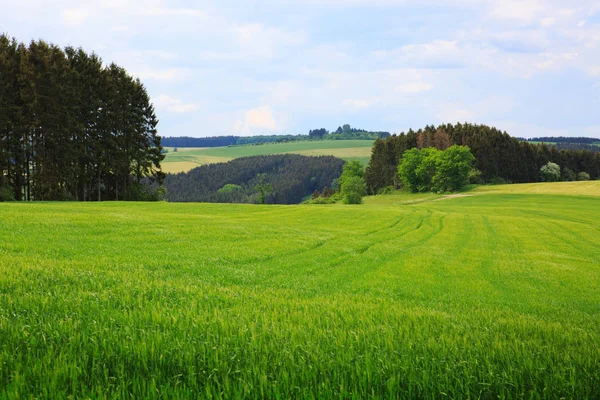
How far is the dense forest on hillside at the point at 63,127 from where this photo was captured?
58031 millimetres

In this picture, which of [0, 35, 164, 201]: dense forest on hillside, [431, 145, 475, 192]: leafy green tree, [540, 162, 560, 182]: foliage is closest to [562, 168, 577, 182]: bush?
[540, 162, 560, 182]: foliage

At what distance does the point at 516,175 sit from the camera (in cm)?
14725

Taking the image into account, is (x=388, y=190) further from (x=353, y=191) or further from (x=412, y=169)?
(x=353, y=191)

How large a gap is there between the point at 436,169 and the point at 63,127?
101m

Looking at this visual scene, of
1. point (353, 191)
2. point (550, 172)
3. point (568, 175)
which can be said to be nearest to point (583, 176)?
point (568, 175)

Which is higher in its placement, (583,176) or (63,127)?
(63,127)

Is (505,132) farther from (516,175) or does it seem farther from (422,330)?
(422,330)

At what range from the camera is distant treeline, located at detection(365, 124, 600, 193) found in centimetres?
14238

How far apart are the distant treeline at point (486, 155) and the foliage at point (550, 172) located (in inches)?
116

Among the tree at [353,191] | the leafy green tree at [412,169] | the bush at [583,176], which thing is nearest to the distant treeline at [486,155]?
the bush at [583,176]

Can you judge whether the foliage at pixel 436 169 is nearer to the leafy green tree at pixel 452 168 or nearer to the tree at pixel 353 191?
the leafy green tree at pixel 452 168

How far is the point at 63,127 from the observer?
61.3 meters

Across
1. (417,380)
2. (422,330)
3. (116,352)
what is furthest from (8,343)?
(422,330)

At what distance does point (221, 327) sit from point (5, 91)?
6606 cm
